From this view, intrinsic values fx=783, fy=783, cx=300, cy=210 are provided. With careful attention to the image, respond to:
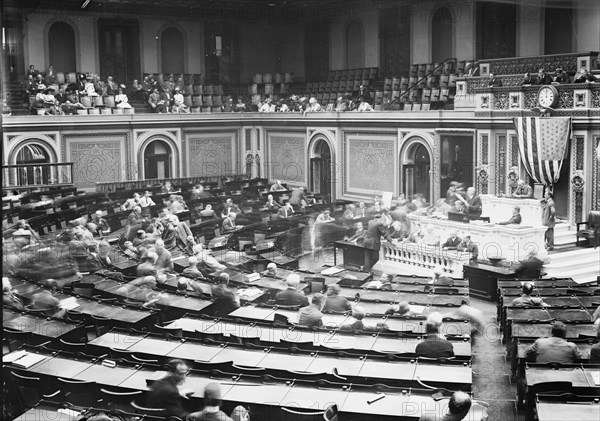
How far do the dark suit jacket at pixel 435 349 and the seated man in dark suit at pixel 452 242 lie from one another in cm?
813

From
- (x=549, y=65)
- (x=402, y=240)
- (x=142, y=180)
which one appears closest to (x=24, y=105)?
(x=142, y=180)

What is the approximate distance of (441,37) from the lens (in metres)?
23.2

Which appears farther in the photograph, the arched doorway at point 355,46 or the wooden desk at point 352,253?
the arched doorway at point 355,46

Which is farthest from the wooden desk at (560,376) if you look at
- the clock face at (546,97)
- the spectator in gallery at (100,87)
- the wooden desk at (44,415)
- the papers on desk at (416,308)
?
the spectator in gallery at (100,87)

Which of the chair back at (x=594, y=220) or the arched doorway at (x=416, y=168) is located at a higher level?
the arched doorway at (x=416, y=168)

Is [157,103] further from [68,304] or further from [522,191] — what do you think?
[68,304]

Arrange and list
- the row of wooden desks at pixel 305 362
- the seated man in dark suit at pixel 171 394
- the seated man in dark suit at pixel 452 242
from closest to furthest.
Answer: the seated man in dark suit at pixel 171 394 < the row of wooden desks at pixel 305 362 < the seated man in dark suit at pixel 452 242

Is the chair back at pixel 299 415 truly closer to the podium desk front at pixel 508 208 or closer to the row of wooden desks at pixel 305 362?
the row of wooden desks at pixel 305 362

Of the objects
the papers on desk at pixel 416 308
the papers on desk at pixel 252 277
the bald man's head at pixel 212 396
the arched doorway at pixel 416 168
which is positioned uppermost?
the arched doorway at pixel 416 168

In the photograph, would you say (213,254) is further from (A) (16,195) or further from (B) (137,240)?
(A) (16,195)

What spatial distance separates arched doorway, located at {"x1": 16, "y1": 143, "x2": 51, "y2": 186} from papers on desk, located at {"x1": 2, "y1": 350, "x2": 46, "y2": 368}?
1011cm

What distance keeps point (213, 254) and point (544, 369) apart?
8.92 meters

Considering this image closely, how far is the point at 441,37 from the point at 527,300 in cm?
1318

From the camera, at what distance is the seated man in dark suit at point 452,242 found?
17.3 metres
